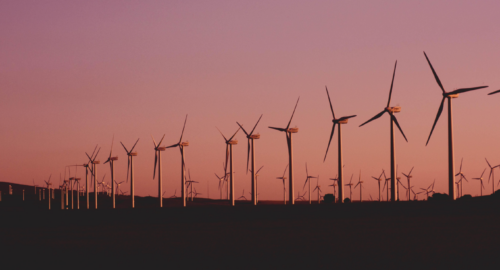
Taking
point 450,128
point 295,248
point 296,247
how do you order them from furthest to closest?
1. point 450,128
2. point 296,247
3. point 295,248

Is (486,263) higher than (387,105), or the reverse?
(387,105)

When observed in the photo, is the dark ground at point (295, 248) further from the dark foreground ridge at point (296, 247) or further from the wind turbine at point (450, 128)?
the wind turbine at point (450, 128)

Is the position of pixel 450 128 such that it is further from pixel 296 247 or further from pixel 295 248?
pixel 295 248

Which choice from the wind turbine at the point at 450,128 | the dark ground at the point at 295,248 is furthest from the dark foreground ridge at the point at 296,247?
the wind turbine at the point at 450,128

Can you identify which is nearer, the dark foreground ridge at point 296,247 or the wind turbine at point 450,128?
the dark foreground ridge at point 296,247

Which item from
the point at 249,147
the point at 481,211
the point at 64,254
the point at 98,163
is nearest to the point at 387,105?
the point at 481,211

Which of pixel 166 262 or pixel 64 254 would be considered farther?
A: pixel 64 254

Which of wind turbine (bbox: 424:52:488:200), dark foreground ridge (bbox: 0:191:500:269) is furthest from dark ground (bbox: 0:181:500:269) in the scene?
wind turbine (bbox: 424:52:488:200)

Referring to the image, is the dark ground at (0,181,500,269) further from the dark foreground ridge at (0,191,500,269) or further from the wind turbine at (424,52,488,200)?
the wind turbine at (424,52,488,200)

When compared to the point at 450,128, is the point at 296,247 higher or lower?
lower

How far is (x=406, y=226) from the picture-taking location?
47656 millimetres

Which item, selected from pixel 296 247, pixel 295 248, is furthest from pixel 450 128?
pixel 295 248

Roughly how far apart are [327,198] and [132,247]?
156 m

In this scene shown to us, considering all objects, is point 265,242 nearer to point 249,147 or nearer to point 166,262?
point 166,262
